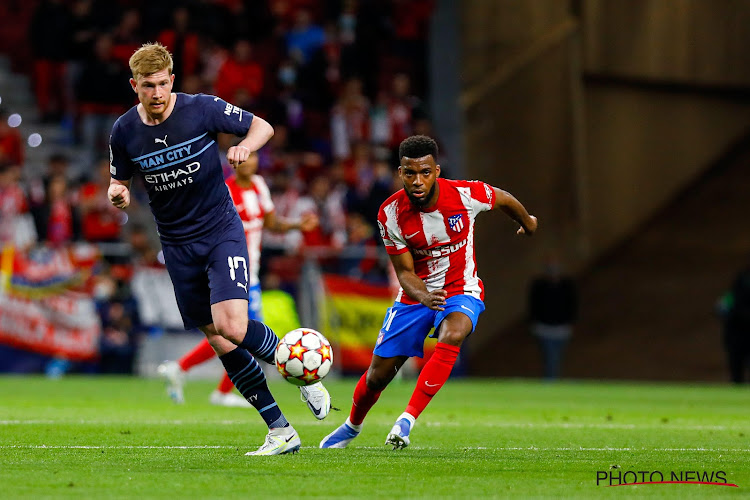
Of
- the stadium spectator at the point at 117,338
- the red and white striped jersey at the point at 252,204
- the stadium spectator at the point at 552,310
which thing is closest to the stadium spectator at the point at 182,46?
the stadium spectator at the point at 117,338

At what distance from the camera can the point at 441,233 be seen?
8.31 meters

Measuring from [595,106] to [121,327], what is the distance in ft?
38.0

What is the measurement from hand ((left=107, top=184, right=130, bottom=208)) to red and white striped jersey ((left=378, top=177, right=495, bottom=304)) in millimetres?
1663

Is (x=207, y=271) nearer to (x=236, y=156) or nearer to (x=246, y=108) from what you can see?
(x=236, y=156)

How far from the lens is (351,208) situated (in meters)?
19.8

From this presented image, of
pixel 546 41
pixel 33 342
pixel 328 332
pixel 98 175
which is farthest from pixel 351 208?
pixel 546 41

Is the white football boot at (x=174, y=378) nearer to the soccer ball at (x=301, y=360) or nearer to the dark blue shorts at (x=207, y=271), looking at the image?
the dark blue shorts at (x=207, y=271)

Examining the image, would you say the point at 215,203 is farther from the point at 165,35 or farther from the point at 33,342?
the point at 165,35

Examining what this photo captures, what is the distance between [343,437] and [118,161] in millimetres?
2229

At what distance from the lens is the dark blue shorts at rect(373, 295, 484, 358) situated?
814 centimetres

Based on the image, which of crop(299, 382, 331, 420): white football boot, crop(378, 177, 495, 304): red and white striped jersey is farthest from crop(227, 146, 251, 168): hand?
crop(299, 382, 331, 420): white football boot

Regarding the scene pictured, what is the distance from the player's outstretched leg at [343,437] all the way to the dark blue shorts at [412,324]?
1.66ft

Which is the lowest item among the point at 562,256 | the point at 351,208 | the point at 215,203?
the point at 562,256

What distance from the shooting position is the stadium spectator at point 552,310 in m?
21.8
